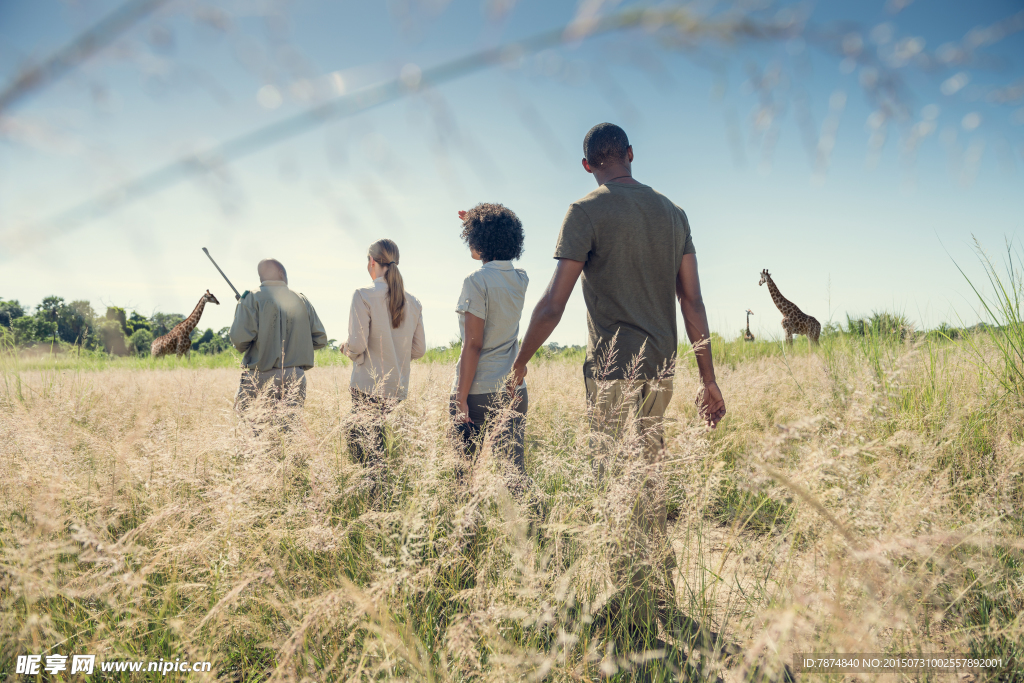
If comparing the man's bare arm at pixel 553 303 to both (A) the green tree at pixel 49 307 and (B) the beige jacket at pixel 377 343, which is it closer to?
(B) the beige jacket at pixel 377 343

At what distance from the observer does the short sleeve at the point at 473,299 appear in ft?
8.61

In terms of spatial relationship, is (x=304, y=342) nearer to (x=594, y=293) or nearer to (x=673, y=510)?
(x=594, y=293)

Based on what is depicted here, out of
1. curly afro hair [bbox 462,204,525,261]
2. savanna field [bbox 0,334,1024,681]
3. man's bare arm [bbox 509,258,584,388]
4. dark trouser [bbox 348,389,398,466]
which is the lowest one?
savanna field [bbox 0,334,1024,681]

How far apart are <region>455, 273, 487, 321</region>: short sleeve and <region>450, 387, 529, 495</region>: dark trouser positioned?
0.47m

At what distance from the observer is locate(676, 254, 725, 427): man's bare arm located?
7.93 ft

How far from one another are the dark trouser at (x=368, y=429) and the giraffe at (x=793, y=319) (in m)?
9.84

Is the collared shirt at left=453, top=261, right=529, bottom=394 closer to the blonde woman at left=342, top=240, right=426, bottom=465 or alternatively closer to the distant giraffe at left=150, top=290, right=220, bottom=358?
the blonde woman at left=342, top=240, right=426, bottom=465

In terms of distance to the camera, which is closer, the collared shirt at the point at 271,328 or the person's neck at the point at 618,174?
the person's neck at the point at 618,174

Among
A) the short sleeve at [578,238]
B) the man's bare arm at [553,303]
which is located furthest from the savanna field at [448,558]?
the short sleeve at [578,238]

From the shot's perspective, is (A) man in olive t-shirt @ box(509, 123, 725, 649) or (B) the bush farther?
(B) the bush

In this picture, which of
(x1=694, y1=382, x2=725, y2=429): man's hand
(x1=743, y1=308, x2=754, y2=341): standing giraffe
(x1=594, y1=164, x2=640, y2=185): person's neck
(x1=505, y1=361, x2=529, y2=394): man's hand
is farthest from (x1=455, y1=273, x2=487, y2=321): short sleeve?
(x1=743, y1=308, x2=754, y2=341): standing giraffe

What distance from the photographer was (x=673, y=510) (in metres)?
3.41

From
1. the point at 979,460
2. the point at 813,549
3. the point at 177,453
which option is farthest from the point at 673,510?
the point at 177,453

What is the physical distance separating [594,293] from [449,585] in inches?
59.0
